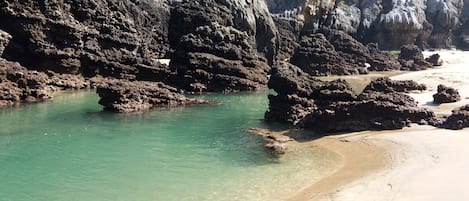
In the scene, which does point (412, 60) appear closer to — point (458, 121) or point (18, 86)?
point (458, 121)

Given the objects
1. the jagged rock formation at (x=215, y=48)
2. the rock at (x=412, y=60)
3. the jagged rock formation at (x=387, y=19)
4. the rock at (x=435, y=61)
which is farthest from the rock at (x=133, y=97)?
the jagged rock formation at (x=387, y=19)

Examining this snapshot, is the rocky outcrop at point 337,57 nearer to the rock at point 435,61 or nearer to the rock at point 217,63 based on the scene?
the rock at point 435,61

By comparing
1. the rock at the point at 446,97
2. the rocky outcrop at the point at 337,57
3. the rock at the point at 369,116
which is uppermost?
the rocky outcrop at the point at 337,57

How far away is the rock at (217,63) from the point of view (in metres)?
42.6

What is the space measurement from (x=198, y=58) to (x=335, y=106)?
2096cm

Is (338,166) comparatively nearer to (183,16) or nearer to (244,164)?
(244,164)

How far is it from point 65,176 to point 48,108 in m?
15.9

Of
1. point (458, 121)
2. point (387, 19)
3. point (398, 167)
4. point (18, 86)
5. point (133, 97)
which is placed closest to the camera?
point (398, 167)

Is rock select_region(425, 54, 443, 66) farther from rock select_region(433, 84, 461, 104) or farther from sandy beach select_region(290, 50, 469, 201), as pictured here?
sandy beach select_region(290, 50, 469, 201)

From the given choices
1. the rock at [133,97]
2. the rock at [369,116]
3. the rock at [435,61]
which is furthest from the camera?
the rock at [435,61]

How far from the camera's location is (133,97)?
31.6 m

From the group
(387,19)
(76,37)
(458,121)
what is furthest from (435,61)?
(458,121)

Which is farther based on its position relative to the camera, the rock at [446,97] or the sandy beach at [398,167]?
the rock at [446,97]

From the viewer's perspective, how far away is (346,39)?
63.6 meters
